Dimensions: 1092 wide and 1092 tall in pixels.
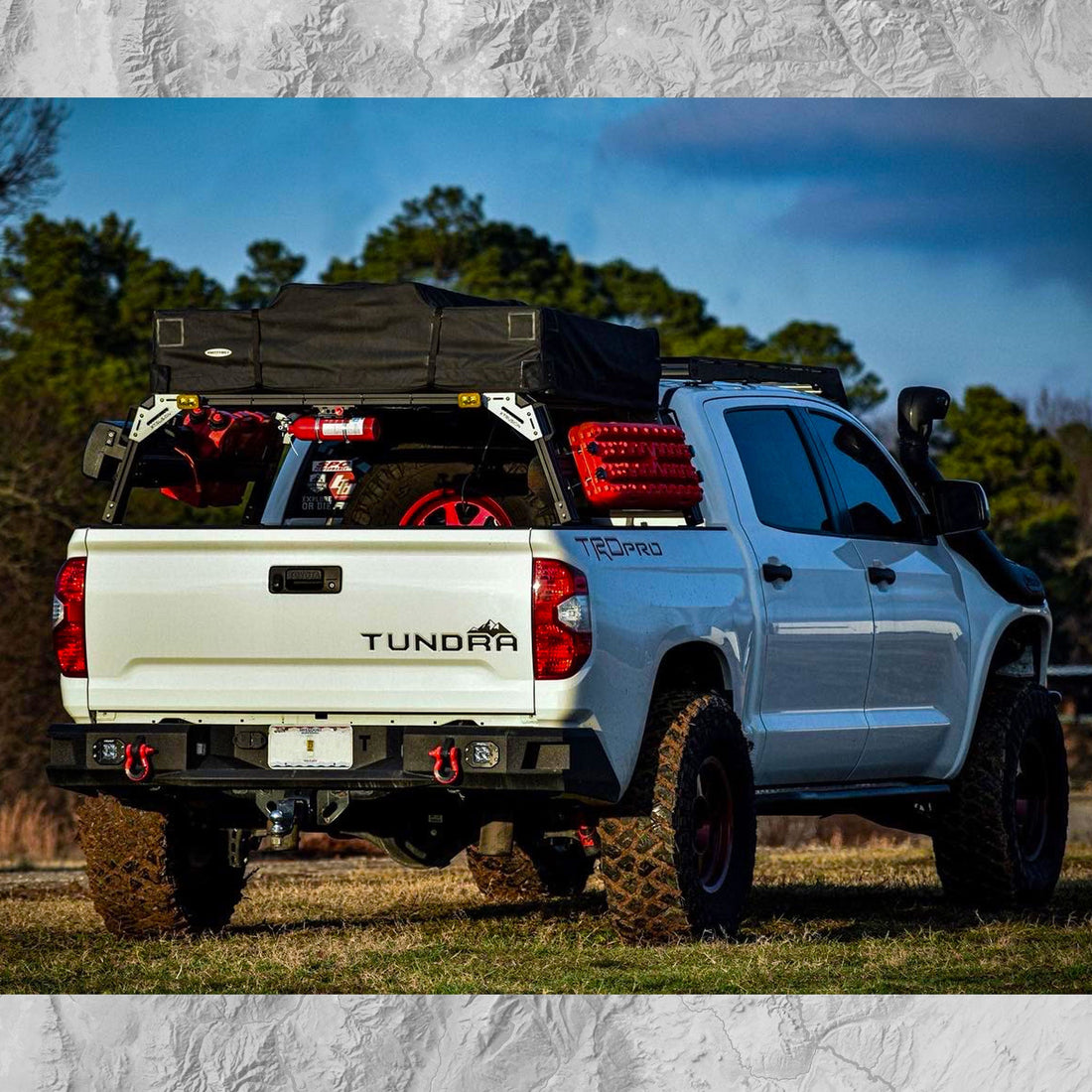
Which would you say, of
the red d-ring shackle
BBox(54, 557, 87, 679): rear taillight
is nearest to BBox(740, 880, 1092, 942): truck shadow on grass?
the red d-ring shackle

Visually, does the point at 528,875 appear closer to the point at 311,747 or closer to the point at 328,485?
the point at 328,485

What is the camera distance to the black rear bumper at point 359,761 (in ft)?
26.8

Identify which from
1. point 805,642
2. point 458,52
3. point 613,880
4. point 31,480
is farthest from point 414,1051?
point 31,480

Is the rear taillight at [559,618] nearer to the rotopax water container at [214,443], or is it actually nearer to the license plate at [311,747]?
the license plate at [311,747]

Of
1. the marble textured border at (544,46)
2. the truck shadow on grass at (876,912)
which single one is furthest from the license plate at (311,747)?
the marble textured border at (544,46)

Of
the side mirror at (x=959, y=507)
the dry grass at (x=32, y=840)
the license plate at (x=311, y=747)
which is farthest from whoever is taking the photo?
the dry grass at (x=32, y=840)

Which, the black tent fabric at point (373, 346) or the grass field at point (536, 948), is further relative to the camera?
the black tent fabric at point (373, 346)

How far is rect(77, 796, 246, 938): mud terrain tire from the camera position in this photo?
9.15 m

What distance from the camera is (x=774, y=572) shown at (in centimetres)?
961

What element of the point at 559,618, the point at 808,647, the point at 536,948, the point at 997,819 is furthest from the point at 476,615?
the point at 997,819

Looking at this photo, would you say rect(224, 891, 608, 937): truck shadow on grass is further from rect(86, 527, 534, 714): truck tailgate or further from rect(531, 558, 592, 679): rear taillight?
rect(531, 558, 592, 679): rear taillight

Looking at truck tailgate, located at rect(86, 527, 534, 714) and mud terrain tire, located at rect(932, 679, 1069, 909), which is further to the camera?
mud terrain tire, located at rect(932, 679, 1069, 909)

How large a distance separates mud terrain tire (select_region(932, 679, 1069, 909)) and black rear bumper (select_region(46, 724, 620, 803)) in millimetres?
3031

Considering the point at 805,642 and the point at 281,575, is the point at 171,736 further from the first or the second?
the point at 805,642
